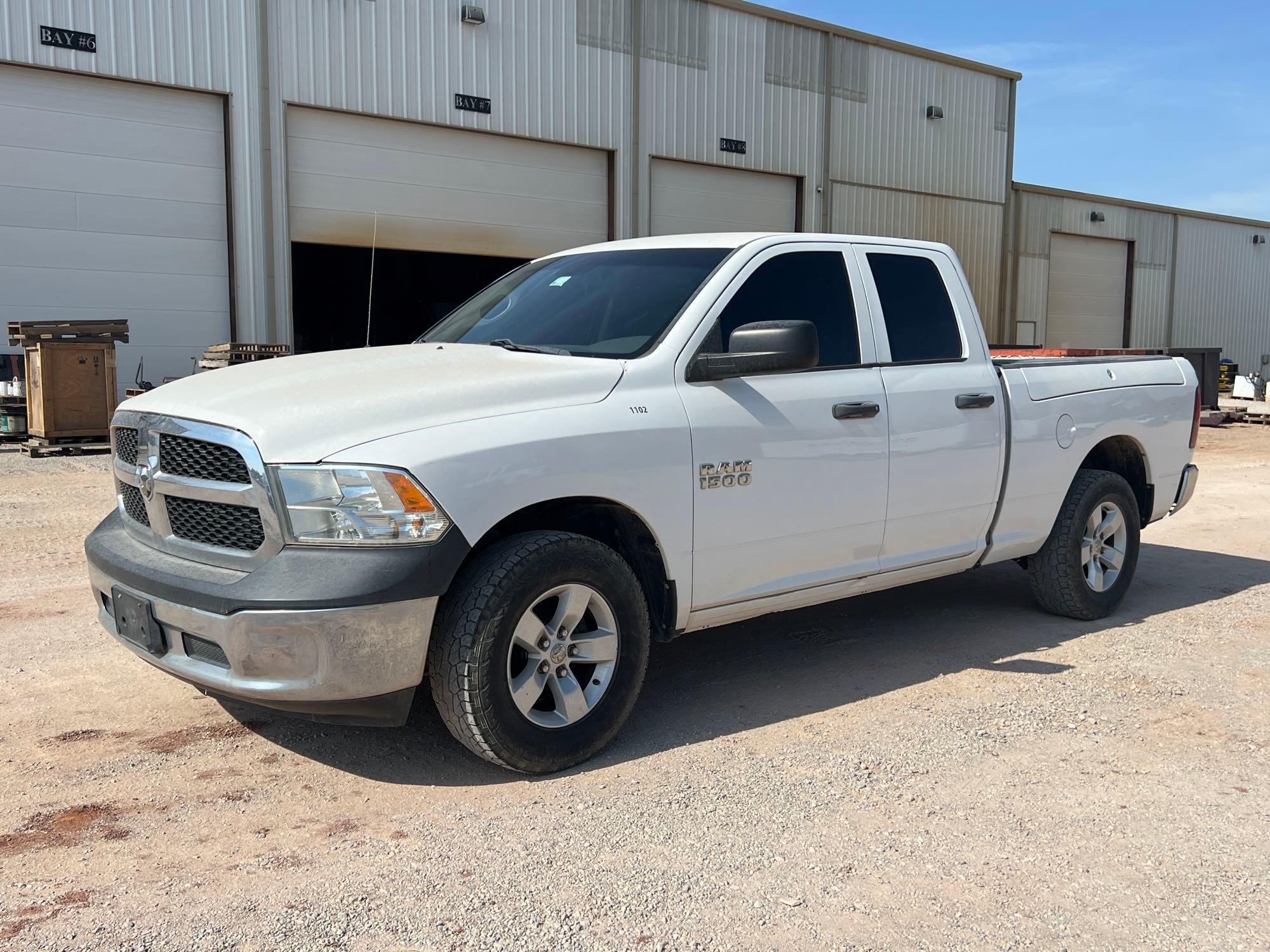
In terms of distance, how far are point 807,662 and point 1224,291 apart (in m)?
35.6

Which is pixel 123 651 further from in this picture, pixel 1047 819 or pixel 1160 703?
pixel 1160 703

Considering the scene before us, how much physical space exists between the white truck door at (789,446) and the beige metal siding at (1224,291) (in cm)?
3272

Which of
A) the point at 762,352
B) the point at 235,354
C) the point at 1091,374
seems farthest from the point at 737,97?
the point at 762,352

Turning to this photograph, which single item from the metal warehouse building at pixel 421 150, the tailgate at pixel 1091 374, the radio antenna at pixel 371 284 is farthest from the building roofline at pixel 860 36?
the tailgate at pixel 1091 374

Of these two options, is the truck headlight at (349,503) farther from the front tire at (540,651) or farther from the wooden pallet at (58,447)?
the wooden pallet at (58,447)

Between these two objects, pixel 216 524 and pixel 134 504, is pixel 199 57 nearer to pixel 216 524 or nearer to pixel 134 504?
pixel 134 504

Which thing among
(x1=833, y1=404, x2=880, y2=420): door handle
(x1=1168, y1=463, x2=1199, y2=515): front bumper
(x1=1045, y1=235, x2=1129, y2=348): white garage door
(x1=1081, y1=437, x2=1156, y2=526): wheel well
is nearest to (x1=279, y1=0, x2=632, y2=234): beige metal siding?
(x1=1081, y1=437, x2=1156, y2=526): wheel well

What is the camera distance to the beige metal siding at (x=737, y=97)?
65.7 ft

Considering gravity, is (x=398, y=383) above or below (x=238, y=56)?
below

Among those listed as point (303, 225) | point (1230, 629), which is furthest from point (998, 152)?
point (1230, 629)

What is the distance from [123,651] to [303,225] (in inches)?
492

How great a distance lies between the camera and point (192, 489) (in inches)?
145

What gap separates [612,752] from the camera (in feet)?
13.5

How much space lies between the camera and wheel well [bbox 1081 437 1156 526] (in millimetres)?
6402
